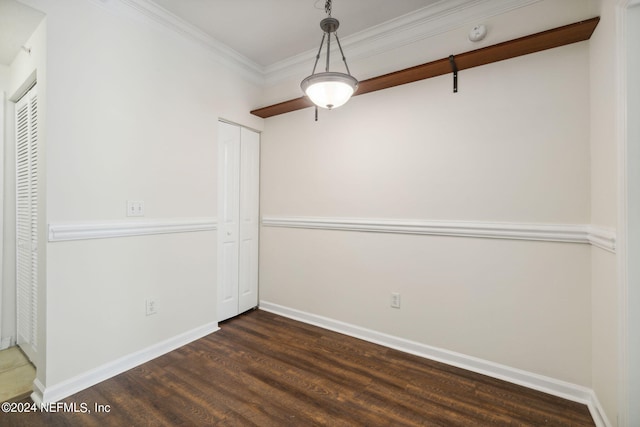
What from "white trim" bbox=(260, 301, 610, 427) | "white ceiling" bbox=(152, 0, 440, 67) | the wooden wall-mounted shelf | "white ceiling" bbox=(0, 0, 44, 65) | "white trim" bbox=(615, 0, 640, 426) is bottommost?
"white trim" bbox=(260, 301, 610, 427)

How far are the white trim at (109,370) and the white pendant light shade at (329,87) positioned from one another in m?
2.30

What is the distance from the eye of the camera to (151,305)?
2.34 metres

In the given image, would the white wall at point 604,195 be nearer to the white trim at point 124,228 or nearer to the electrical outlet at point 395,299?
the electrical outlet at point 395,299

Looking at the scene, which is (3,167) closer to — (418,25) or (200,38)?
(200,38)

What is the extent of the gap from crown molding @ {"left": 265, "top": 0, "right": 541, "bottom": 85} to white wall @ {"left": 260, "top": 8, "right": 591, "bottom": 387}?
1.30ft

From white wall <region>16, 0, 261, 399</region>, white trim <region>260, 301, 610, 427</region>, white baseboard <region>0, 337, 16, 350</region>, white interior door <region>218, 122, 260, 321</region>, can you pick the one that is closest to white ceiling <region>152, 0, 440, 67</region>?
white wall <region>16, 0, 261, 399</region>

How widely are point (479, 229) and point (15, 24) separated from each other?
343cm

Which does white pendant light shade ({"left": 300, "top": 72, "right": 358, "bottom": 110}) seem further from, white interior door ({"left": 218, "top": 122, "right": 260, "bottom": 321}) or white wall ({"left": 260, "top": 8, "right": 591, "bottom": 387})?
white interior door ({"left": 218, "top": 122, "right": 260, "bottom": 321})

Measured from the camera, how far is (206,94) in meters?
2.76

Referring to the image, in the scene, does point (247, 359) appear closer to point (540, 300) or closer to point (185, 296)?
point (185, 296)

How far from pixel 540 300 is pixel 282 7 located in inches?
114

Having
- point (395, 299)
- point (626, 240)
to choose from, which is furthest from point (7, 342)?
point (626, 240)

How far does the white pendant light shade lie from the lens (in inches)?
71.2

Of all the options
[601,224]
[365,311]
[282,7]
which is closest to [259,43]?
[282,7]
